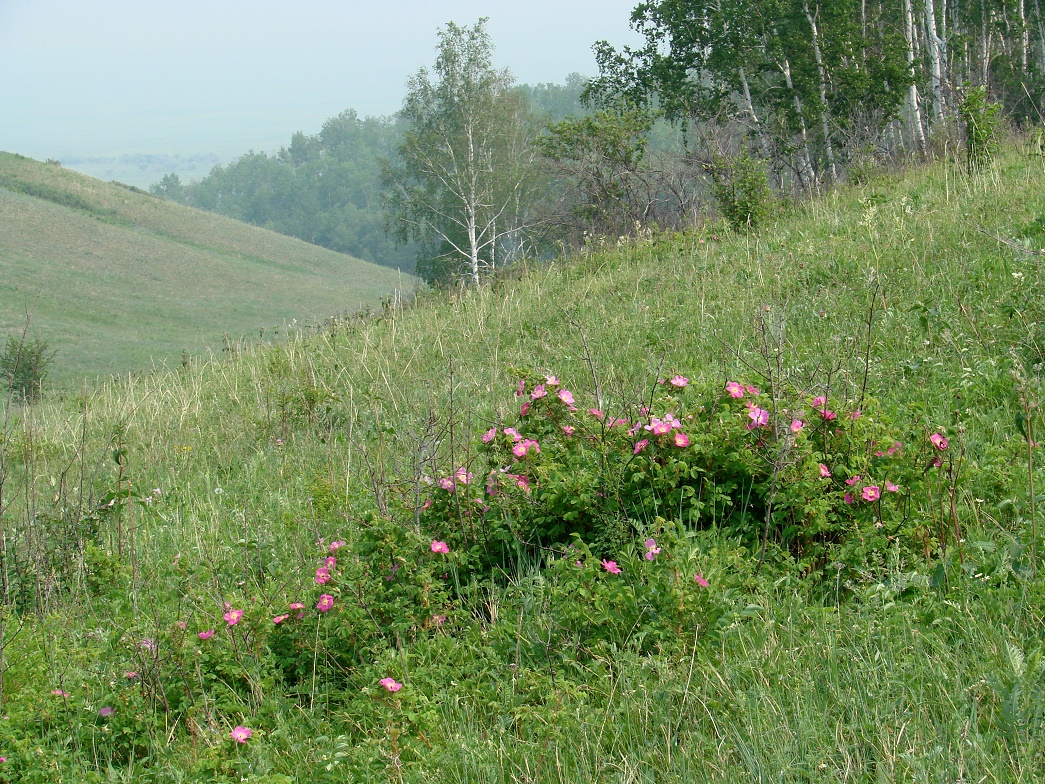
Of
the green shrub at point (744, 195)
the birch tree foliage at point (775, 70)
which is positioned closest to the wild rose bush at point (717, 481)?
the green shrub at point (744, 195)

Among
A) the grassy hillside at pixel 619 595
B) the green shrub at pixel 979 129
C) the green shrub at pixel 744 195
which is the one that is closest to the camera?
the grassy hillside at pixel 619 595

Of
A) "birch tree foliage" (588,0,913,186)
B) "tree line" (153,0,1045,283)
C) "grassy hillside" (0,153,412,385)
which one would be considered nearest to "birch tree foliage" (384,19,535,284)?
"tree line" (153,0,1045,283)

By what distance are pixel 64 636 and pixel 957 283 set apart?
4.68 m

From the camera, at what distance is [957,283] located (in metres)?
4.73

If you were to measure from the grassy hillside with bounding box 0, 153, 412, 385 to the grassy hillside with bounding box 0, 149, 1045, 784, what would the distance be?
1062 inches

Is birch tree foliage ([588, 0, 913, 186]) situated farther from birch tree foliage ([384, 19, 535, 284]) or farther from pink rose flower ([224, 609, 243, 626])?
pink rose flower ([224, 609, 243, 626])

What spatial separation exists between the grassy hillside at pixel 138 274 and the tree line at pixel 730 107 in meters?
8.80

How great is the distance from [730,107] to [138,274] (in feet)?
130

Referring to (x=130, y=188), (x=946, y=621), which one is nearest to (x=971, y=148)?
(x=946, y=621)

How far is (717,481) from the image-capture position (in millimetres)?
2961

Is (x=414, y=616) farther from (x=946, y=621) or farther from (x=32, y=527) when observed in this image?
(x=32, y=527)

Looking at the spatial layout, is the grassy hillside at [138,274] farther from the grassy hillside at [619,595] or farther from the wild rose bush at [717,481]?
the wild rose bush at [717,481]

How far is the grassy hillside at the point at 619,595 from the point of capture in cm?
188

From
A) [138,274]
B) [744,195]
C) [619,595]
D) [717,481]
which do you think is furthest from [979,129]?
[138,274]
